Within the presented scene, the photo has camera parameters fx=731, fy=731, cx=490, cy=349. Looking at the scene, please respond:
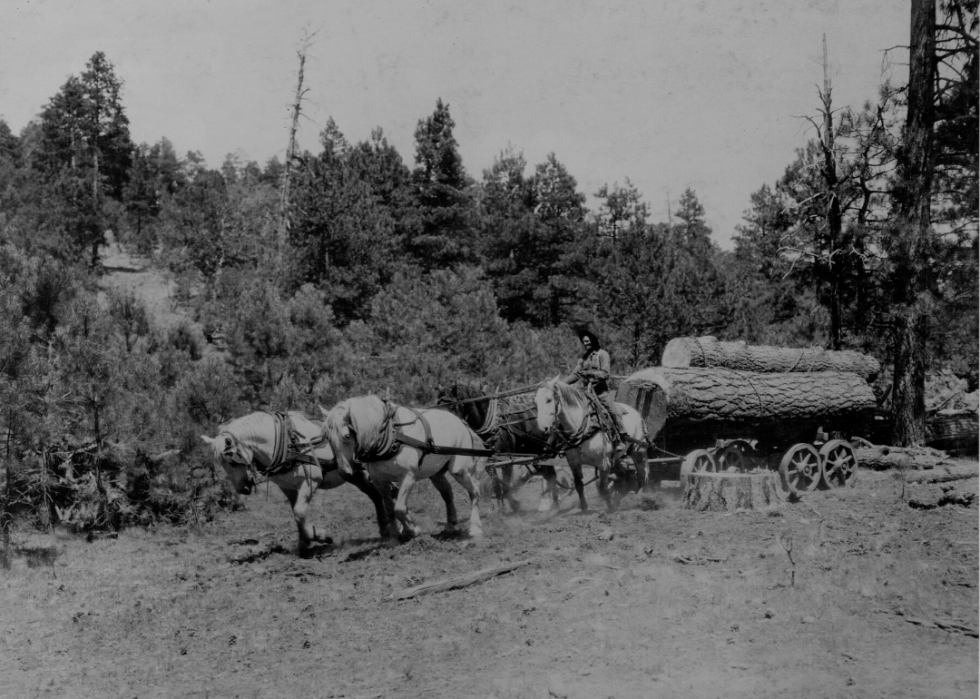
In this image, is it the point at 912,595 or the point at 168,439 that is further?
the point at 168,439

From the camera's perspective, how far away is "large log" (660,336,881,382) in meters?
10.8

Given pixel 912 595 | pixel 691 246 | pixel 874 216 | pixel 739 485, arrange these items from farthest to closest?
1. pixel 691 246
2. pixel 874 216
3. pixel 739 485
4. pixel 912 595

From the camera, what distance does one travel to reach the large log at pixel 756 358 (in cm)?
1084

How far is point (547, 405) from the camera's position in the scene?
942 cm

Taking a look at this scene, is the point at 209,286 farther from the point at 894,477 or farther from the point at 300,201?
the point at 894,477

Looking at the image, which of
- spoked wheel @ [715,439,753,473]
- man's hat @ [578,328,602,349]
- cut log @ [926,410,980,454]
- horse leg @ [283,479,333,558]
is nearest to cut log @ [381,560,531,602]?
horse leg @ [283,479,333,558]

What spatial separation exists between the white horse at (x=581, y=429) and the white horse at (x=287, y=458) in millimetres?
2473

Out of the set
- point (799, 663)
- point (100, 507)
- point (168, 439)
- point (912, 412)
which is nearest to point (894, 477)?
point (912, 412)

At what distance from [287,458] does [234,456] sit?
0.62 metres

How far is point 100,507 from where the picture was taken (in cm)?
970

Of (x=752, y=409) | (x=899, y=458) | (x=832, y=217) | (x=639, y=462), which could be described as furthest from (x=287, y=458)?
(x=832, y=217)

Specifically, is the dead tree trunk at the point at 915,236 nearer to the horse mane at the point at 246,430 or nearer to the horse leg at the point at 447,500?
the horse leg at the point at 447,500

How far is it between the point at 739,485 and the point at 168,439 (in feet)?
24.6

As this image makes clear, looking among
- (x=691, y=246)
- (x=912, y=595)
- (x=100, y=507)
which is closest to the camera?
(x=912, y=595)
